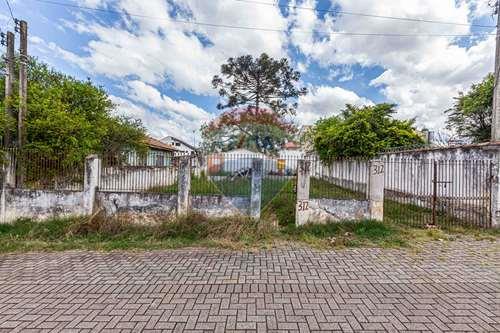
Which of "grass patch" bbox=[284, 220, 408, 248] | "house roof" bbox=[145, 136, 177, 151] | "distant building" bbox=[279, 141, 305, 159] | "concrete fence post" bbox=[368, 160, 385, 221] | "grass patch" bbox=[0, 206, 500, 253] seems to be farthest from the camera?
"distant building" bbox=[279, 141, 305, 159]

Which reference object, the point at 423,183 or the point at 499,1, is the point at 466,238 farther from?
the point at 499,1

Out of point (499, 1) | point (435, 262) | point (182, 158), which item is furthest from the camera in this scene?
point (499, 1)

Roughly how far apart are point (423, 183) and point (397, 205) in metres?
1.24

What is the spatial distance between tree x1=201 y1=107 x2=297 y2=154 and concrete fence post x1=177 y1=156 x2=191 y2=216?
22.0m

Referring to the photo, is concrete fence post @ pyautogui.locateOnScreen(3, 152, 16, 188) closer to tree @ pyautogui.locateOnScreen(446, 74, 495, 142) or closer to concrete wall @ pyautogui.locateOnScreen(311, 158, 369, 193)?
concrete wall @ pyautogui.locateOnScreen(311, 158, 369, 193)

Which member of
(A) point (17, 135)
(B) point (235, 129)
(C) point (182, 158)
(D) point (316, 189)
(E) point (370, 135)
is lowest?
(D) point (316, 189)

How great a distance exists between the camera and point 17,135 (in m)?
7.53

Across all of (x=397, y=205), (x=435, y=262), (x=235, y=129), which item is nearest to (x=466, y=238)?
(x=435, y=262)

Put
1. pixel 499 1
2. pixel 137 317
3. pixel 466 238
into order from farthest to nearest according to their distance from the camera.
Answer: pixel 499 1 → pixel 466 238 → pixel 137 317

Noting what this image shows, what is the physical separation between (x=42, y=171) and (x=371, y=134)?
551 inches

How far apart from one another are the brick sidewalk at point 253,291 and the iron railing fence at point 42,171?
99.8 inches

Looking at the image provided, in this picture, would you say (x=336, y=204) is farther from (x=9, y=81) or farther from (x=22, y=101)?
(x=9, y=81)

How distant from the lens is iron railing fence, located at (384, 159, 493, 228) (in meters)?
7.52

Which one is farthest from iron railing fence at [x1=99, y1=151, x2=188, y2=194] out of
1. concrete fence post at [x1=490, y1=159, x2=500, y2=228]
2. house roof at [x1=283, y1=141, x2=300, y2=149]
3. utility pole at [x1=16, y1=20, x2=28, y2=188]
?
house roof at [x1=283, y1=141, x2=300, y2=149]
